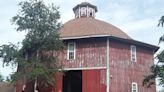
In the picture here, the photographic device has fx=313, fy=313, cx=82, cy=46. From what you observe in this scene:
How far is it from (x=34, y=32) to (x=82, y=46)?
15.0 ft

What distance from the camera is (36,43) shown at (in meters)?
26.3

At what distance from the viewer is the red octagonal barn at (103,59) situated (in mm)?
26891

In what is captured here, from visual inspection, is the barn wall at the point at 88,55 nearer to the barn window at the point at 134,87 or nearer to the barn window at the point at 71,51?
the barn window at the point at 71,51

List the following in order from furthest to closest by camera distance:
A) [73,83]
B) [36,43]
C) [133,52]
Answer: [73,83], [133,52], [36,43]

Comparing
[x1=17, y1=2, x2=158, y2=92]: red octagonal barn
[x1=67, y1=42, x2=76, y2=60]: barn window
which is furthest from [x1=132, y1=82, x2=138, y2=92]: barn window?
[x1=67, y1=42, x2=76, y2=60]: barn window

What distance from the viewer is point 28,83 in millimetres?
29547

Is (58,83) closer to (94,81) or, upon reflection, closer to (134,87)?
(94,81)

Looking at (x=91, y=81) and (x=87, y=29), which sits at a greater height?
(x=87, y=29)

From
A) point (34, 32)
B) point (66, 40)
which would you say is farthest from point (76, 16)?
point (34, 32)

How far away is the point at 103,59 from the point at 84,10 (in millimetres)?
9218

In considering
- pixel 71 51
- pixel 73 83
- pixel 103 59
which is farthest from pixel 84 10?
pixel 103 59

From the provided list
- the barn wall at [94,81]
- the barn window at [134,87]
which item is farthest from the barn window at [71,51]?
the barn window at [134,87]

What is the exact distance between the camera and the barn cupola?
3459cm

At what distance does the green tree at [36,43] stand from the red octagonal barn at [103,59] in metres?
A: 1.80
